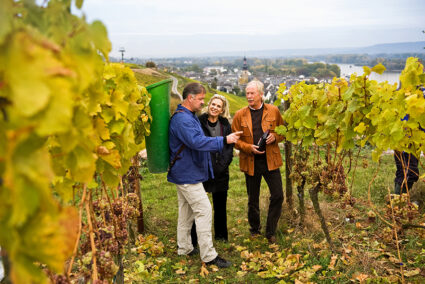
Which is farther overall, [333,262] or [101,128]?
[333,262]

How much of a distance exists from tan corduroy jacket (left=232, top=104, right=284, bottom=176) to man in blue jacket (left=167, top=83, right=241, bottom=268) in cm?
58

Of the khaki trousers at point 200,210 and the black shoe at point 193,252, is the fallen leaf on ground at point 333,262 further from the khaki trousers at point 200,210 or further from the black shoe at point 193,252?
the black shoe at point 193,252

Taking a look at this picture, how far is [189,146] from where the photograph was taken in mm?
3779

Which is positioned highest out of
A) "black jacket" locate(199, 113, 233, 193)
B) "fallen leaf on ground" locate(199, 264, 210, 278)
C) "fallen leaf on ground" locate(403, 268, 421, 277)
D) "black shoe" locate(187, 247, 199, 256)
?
"black jacket" locate(199, 113, 233, 193)

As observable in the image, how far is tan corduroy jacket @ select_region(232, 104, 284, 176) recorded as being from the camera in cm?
452

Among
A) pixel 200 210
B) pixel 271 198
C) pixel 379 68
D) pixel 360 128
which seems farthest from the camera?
pixel 271 198

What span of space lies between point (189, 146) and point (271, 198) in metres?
1.64

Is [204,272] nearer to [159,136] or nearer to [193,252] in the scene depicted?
[193,252]

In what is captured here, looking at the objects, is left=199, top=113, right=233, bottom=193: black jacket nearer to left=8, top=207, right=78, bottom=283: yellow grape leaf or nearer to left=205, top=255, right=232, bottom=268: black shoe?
left=205, top=255, right=232, bottom=268: black shoe

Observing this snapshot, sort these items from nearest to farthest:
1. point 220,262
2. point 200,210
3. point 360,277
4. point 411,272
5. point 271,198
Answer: point 360,277
point 411,272
point 200,210
point 220,262
point 271,198

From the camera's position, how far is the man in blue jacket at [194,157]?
378cm

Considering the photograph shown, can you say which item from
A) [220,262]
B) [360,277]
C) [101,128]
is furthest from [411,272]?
[101,128]

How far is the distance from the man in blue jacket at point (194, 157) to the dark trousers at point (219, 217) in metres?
0.52

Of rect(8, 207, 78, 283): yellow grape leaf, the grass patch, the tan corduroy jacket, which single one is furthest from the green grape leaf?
the tan corduroy jacket
